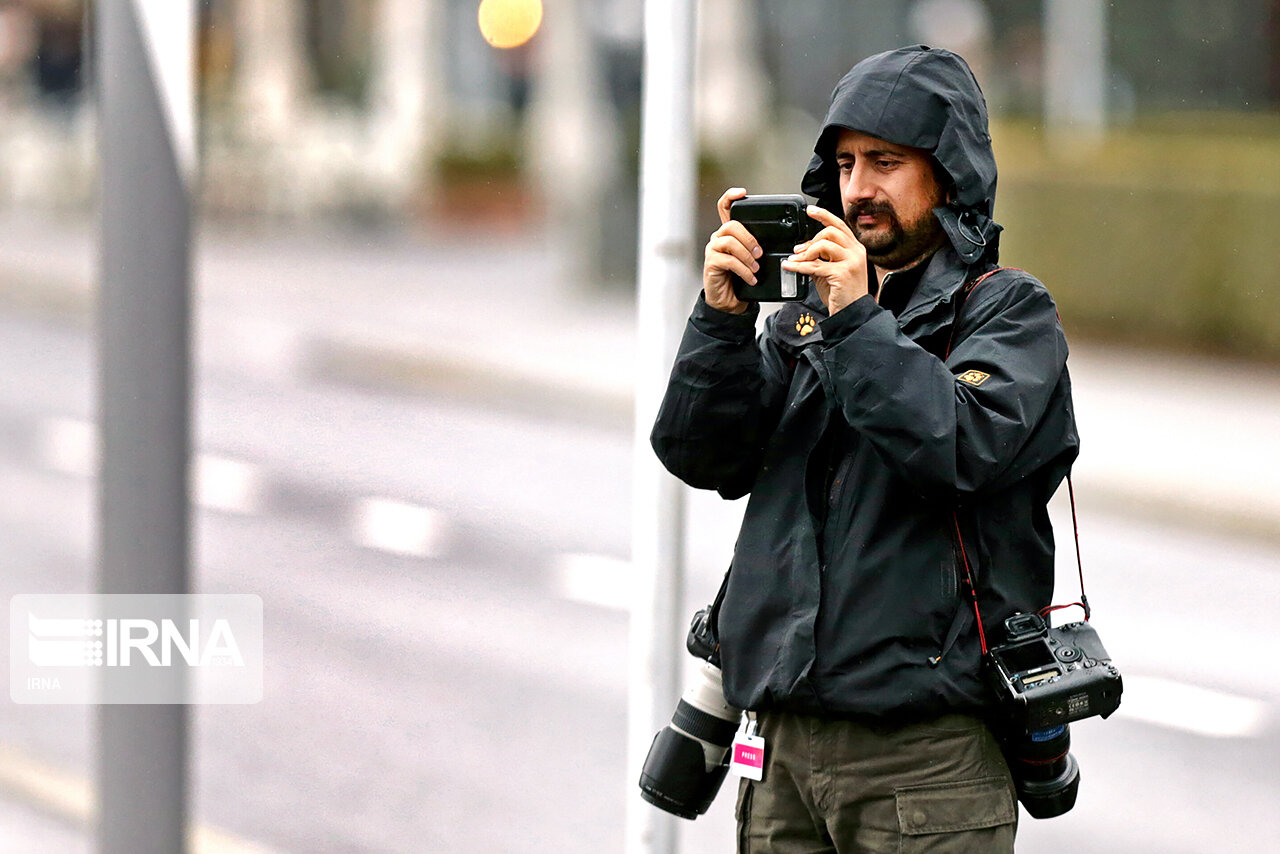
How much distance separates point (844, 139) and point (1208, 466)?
306 inches

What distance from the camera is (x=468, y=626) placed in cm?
729

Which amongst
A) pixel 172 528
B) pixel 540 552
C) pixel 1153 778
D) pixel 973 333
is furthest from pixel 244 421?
pixel 973 333

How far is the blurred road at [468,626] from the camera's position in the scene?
5.43m

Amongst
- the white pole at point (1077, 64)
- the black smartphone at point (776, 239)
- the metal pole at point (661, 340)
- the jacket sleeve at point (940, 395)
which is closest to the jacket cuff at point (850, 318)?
the jacket sleeve at point (940, 395)

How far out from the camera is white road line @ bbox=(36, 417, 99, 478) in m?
10.6

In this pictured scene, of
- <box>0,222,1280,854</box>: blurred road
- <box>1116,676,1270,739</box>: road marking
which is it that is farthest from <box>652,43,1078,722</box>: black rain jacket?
<box>1116,676,1270,739</box>: road marking

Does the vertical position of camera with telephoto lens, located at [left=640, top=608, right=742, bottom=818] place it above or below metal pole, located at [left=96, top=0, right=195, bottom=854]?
below

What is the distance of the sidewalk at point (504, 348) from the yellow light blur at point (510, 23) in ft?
14.6

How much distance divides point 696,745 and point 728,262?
30.9 inches

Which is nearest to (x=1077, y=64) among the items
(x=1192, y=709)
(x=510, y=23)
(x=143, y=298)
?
(x=510, y=23)

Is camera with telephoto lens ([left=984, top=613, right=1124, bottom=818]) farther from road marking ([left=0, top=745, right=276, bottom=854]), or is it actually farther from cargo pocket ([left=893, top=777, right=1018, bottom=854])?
road marking ([left=0, top=745, right=276, bottom=854])

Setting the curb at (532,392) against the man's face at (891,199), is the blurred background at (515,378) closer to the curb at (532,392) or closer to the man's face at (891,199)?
the curb at (532,392)

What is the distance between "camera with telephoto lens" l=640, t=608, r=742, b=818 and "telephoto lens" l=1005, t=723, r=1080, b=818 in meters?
0.45

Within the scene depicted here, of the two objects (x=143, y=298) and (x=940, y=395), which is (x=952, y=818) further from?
(x=143, y=298)
